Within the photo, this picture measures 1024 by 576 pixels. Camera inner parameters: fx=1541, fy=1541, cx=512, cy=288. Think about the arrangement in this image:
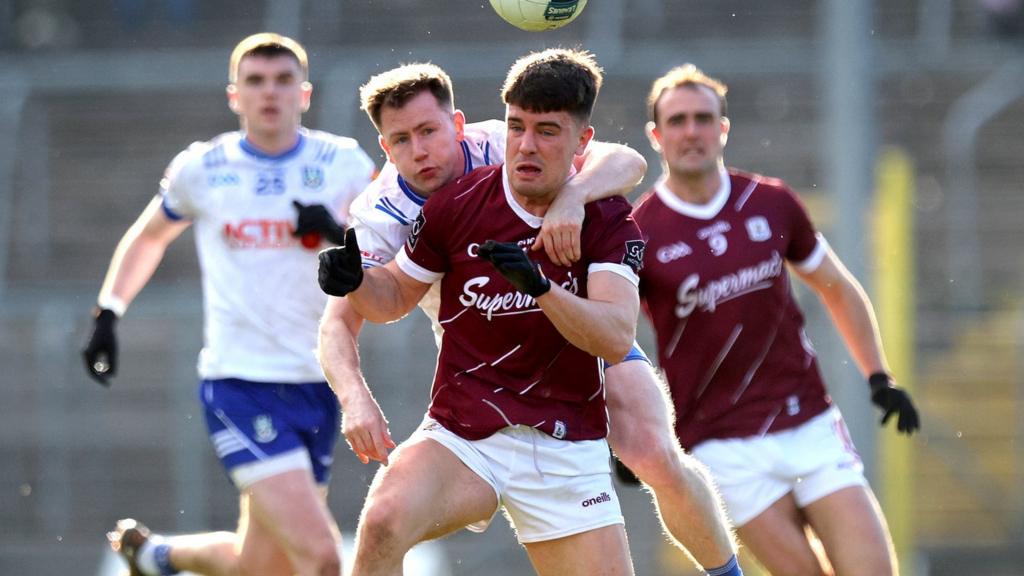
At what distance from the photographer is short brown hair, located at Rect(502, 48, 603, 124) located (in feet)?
15.2

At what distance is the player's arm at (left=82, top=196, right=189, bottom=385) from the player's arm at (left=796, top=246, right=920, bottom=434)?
282 cm

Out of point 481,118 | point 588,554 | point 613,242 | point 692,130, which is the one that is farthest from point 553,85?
point 481,118

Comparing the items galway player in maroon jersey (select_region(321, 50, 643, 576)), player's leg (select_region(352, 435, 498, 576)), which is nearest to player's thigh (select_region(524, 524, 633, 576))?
galway player in maroon jersey (select_region(321, 50, 643, 576))

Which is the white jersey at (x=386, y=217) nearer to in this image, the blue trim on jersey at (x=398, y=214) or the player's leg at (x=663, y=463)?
the blue trim on jersey at (x=398, y=214)

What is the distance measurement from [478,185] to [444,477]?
922 millimetres

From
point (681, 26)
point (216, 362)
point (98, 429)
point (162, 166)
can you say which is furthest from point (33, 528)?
point (681, 26)

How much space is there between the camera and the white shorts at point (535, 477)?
4812mm

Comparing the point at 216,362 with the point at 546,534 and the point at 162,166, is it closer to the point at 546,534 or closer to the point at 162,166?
the point at 546,534

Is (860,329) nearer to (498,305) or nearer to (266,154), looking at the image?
(498,305)

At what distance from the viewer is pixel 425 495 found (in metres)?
4.57

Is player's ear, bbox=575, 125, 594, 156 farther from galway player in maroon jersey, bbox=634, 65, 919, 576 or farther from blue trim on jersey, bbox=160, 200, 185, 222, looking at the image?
blue trim on jersey, bbox=160, 200, 185, 222

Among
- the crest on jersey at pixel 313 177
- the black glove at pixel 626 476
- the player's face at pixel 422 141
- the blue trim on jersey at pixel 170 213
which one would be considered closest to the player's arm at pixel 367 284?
→ the player's face at pixel 422 141

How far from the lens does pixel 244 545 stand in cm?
653

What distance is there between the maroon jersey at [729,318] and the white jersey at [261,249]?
147 cm
